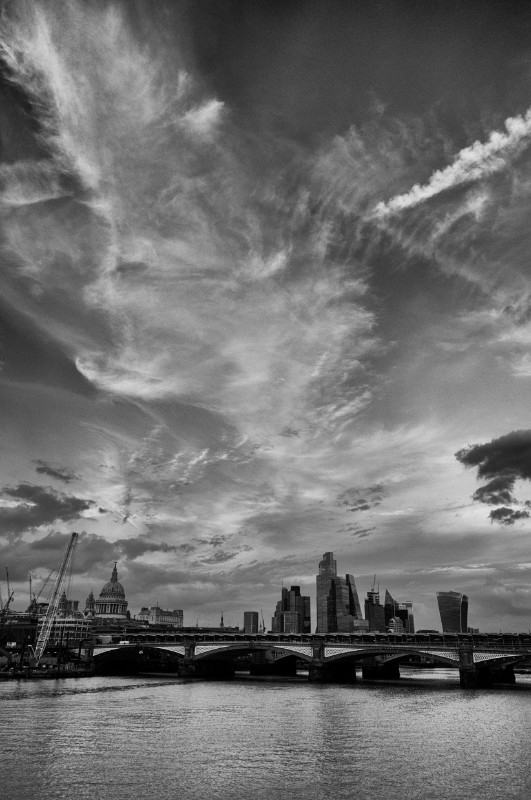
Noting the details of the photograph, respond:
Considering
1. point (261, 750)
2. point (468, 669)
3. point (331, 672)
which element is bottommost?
point (261, 750)

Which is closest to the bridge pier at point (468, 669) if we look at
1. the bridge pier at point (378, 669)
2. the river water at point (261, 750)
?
the river water at point (261, 750)

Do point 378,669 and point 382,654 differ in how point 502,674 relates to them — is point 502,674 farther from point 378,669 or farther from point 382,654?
point 378,669

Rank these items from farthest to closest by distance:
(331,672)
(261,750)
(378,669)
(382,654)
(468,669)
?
(378,669), (331,672), (382,654), (468,669), (261,750)

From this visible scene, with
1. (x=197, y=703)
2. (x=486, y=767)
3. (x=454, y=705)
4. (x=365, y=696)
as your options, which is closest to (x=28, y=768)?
(x=486, y=767)

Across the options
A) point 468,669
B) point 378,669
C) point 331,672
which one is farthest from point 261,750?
point 378,669

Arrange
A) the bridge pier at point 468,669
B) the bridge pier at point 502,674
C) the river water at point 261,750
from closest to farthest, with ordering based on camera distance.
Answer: the river water at point 261,750, the bridge pier at point 468,669, the bridge pier at point 502,674

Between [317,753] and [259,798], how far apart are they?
18.6 m

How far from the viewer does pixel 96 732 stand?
65750 millimetres

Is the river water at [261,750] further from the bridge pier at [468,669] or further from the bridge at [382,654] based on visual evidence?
the bridge at [382,654]

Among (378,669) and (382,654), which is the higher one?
(382,654)

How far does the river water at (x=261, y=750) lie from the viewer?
4131cm

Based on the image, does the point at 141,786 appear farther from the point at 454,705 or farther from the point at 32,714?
the point at 454,705

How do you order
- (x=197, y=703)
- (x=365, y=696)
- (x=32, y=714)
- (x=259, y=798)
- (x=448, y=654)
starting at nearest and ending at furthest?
(x=259, y=798) → (x=32, y=714) → (x=197, y=703) → (x=365, y=696) → (x=448, y=654)

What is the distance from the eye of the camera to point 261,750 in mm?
56469
